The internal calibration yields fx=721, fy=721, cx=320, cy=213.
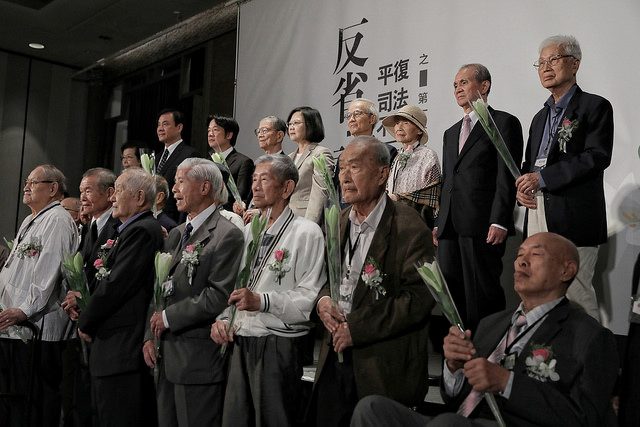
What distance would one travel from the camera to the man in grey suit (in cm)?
297

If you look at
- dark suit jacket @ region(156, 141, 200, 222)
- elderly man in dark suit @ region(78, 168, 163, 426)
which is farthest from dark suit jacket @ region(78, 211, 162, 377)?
dark suit jacket @ region(156, 141, 200, 222)

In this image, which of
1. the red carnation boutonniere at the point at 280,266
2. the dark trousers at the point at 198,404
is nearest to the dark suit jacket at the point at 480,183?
the red carnation boutonniere at the point at 280,266

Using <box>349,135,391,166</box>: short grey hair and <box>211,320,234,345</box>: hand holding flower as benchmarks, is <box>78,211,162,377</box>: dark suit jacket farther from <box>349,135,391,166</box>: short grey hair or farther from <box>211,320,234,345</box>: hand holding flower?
<box>349,135,391,166</box>: short grey hair

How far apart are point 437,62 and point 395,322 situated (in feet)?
8.08

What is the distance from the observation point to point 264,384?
2.79 metres

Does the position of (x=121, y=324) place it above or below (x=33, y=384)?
above

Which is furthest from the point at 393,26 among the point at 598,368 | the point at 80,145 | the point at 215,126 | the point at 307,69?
the point at 80,145

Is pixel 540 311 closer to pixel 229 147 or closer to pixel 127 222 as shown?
pixel 127 222

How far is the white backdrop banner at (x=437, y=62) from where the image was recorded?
3.58 meters

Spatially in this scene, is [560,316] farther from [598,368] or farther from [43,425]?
[43,425]

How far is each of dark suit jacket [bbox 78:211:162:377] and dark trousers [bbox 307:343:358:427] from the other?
1066 millimetres

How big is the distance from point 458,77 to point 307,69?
2.23 meters

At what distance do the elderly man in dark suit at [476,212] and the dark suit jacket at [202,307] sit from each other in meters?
Answer: 0.99

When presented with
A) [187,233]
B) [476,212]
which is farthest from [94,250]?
[476,212]
